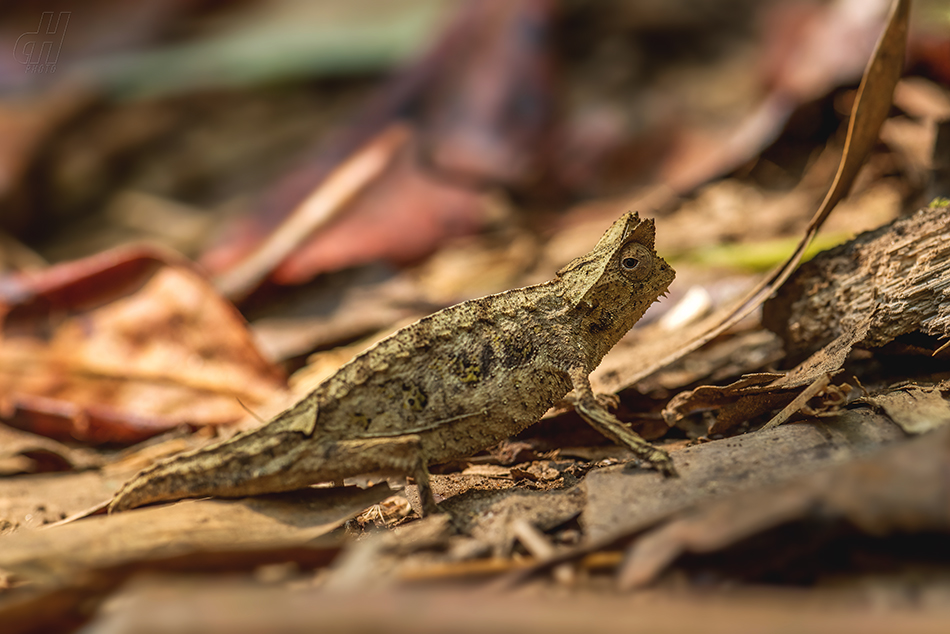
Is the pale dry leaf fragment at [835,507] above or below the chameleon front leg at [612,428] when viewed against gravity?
below

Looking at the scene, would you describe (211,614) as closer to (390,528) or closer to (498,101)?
(390,528)

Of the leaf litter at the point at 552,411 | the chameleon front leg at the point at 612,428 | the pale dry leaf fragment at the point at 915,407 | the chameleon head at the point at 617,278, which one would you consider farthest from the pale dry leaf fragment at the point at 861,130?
the pale dry leaf fragment at the point at 915,407

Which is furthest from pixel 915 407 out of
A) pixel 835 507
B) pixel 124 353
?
pixel 124 353

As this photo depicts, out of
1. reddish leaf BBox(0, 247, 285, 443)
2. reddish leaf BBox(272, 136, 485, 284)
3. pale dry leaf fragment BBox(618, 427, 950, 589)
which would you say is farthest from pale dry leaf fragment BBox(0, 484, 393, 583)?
reddish leaf BBox(272, 136, 485, 284)

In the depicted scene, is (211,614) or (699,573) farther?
(699,573)

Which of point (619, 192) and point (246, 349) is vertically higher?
point (619, 192)

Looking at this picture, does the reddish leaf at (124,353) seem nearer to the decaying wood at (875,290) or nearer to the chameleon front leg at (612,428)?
the chameleon front leg at (612,428)

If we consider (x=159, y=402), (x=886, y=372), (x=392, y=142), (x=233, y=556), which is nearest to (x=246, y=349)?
(x=159, y=402)

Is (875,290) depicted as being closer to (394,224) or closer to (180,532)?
(180,532)
